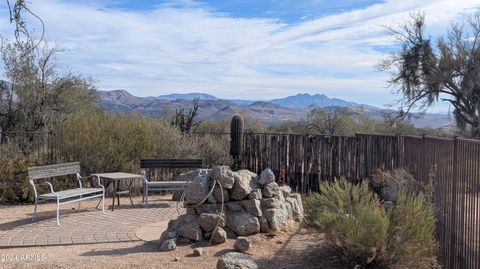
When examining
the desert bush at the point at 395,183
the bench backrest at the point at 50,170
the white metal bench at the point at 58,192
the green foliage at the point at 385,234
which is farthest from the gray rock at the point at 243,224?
the bench backrest at the point at 50,170

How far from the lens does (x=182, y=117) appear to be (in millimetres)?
19344

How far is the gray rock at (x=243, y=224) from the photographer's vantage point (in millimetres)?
8172

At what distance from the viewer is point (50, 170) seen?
34.5ft

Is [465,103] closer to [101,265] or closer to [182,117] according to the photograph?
[182,117]

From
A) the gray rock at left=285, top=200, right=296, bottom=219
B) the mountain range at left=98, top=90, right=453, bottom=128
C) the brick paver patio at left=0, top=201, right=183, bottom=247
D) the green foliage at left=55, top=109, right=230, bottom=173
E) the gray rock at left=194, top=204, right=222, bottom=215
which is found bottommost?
the brick paver patio at left=0, top=201, right=183, bottom=247

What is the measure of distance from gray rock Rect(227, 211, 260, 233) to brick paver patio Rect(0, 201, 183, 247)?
151 cm

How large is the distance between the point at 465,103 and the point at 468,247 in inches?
864

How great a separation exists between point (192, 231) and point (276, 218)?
140cm

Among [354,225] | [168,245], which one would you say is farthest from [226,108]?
[354,225]

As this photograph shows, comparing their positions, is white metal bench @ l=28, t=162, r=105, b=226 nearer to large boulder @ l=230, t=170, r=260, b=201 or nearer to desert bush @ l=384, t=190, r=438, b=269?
large boulder @ l=230, t=170, r=260, b=201

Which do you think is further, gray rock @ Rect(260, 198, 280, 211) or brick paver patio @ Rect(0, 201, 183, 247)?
gray rock @ Rect(260, 198, 280, 211)

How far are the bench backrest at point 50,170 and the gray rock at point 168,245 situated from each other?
11.6 feet

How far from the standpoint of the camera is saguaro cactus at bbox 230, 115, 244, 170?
15.5m

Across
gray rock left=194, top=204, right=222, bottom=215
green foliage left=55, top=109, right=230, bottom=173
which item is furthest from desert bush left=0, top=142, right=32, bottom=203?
gray rock left=194, top=204, right=222, bottom=215
